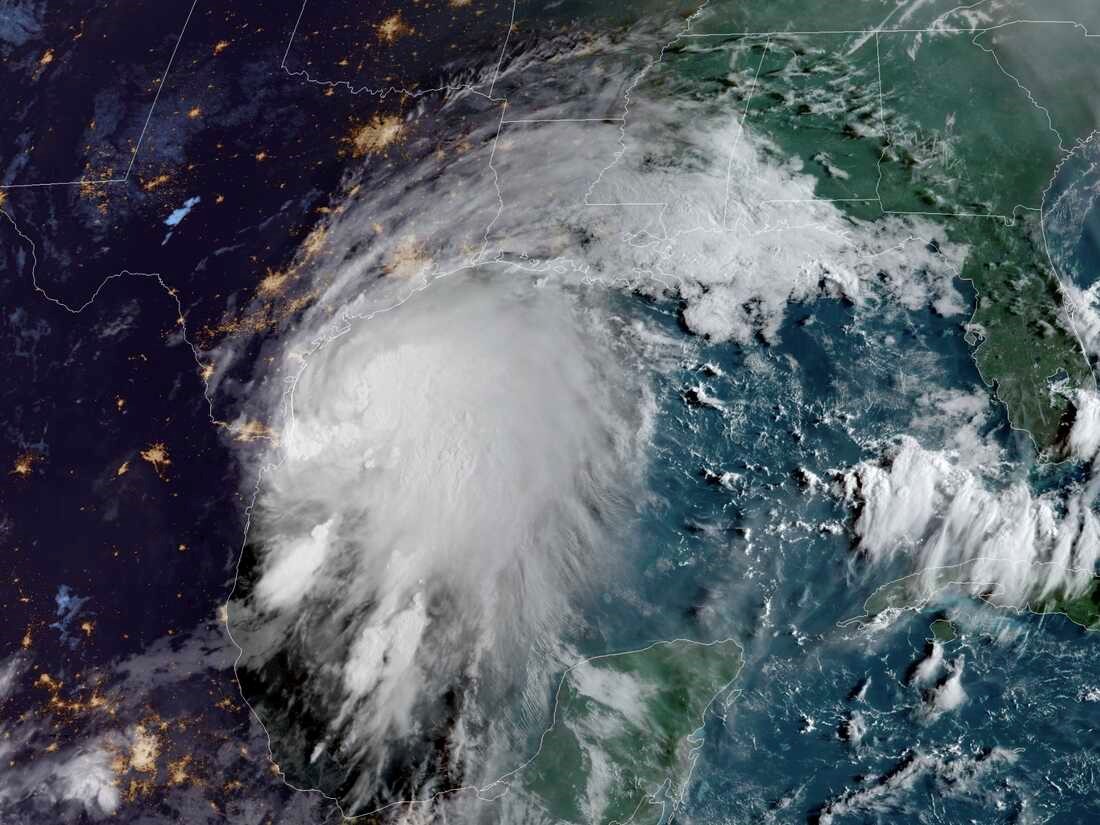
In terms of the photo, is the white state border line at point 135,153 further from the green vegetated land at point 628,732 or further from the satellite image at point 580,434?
the green vegetated land at point 628,732

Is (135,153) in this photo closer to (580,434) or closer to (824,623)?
(580,434)

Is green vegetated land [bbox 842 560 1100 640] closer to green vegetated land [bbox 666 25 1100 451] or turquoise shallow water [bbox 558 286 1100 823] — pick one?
turquoise shallow water [bbox 558 286 1100 823]

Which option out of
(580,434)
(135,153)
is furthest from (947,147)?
(135,153)

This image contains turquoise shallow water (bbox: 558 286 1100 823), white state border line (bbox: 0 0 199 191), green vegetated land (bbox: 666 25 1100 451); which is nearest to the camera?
turquoise shallow water (bbox: 558 286 1100 823)

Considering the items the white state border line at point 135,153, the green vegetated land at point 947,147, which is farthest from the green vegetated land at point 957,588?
the white state border line at point 135,153

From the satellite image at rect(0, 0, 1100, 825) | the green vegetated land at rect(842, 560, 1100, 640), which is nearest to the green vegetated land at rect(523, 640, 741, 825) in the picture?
the satellite image at rect(0, 0, 1100, 825)

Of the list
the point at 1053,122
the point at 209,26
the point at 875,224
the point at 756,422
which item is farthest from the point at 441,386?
the point at 1053,122
